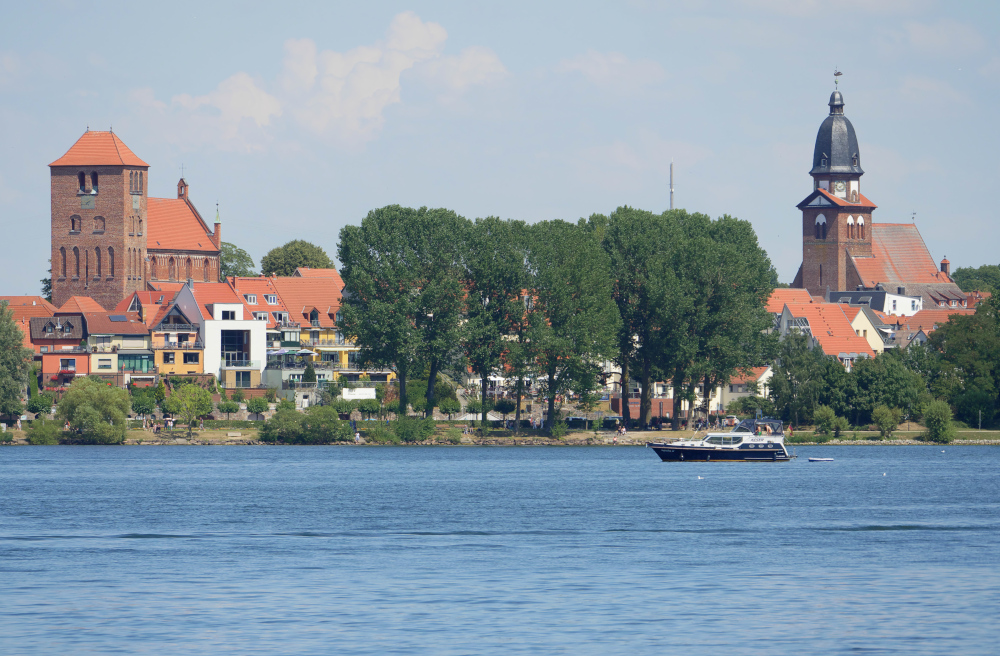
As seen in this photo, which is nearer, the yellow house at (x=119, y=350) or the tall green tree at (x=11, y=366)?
the tall green tree at (x=11, y=366)

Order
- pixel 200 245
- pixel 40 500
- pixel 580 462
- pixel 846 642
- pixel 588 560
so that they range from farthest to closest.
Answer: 1. pixel 200 245
2. pixel 580 462
3. pixel 40 500
4. pixel 588 560
5. pixel 846 642

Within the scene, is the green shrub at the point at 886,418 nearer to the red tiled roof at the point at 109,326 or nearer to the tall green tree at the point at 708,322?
the tall green tree at the point at 708,322

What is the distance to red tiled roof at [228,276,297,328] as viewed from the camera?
138m

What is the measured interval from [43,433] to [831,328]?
84682 mm

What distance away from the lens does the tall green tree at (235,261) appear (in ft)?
621

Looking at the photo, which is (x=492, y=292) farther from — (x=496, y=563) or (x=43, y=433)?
(x=496, y=563)

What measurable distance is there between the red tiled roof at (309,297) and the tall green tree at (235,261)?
4164cm

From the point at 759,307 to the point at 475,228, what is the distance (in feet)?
77.5

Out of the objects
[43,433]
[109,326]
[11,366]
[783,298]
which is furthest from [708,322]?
[783,298]

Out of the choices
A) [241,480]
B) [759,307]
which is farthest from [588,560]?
[759,307]

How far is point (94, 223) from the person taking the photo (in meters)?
154

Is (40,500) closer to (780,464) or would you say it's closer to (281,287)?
(780,464)

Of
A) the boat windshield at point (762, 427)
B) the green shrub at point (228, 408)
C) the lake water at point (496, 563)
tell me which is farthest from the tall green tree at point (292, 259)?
the lake water at point (496, 563)

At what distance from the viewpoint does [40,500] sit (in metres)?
66.4
